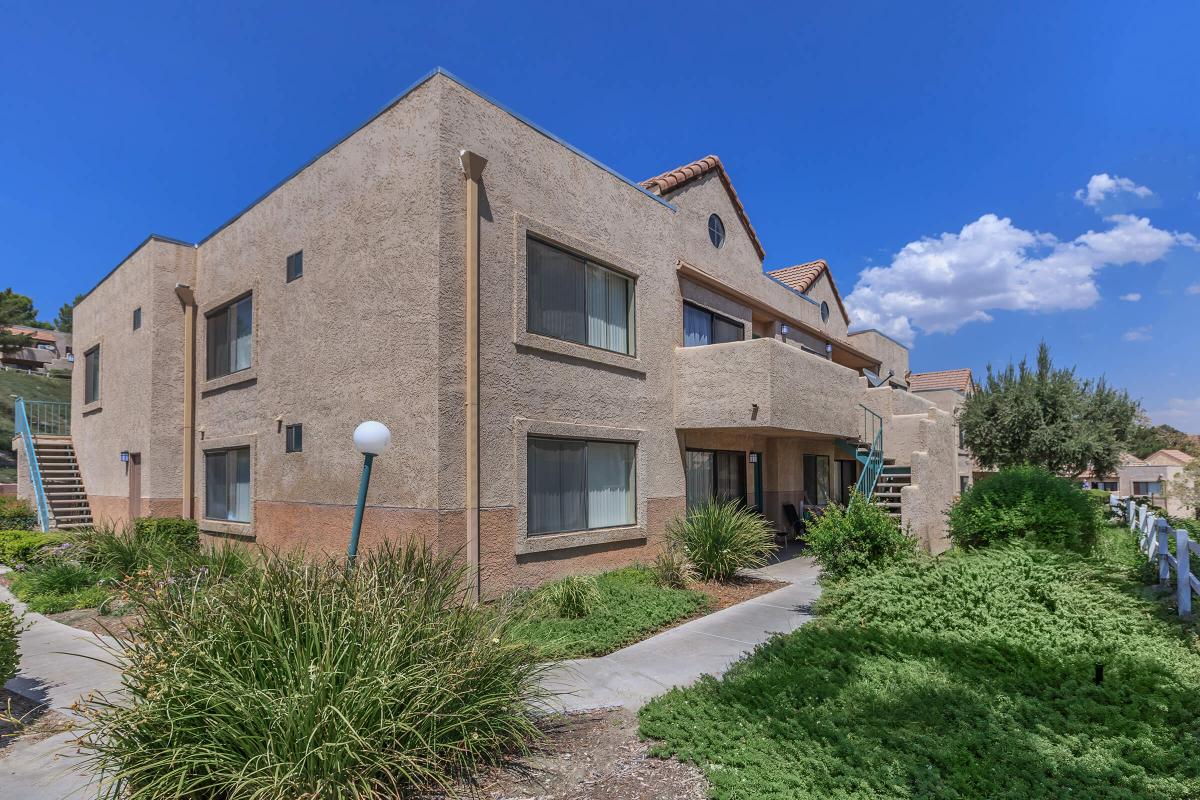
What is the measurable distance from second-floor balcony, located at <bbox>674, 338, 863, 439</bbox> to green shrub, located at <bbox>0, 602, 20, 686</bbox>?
9.76 meters

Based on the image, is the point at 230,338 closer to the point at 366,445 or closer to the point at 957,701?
the point at 366,445

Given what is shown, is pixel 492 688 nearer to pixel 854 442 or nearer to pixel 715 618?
pixel 715 618

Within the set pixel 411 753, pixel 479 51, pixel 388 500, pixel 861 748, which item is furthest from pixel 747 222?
pixel 411 753

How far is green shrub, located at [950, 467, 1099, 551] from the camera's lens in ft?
35.4

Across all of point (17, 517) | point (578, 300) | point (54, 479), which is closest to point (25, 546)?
point (54, 479)

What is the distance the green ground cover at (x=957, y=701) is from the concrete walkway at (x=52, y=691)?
420 centimetres

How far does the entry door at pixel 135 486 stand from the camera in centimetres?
1442

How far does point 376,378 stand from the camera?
9.30 meters

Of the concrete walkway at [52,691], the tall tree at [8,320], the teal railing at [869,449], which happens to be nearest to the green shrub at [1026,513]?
the teal railing at [869,449]

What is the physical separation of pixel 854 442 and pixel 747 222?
6479 mm

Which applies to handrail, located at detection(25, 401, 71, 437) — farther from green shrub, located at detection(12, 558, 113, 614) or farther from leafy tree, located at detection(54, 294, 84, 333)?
leafy tree, located at detection(54, 294, 84, 333)

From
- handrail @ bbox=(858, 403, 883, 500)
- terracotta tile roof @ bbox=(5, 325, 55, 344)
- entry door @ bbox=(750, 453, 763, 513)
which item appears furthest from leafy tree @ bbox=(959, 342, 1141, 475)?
terracotta tile roof @ bbox=(5, 325, 55, 344)

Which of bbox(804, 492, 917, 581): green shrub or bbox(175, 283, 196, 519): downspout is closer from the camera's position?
bbox(804, 492, 917, 581): green shrub

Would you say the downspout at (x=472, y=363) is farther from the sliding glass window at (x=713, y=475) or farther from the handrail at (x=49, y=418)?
the handrail at (x=49, y=418)
